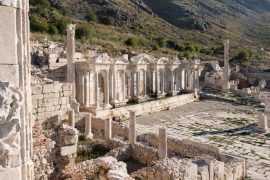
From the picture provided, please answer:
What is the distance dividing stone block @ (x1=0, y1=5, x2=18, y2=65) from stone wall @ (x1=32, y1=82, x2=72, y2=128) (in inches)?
513

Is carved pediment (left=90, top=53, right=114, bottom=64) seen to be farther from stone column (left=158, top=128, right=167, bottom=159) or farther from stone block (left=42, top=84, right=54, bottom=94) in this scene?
stone column (left=158, top=128, right=167, bottom=159)

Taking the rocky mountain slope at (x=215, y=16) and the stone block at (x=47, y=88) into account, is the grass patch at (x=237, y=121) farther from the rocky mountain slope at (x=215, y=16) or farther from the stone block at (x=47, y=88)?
the rocky mountain slope at (x=215, y=16)

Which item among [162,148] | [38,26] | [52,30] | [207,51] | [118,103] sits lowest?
[162,148]

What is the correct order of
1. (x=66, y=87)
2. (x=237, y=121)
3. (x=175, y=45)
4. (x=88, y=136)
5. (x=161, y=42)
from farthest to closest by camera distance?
1. (x=175, y=45)
2. (x=161, y=42)
3. (x=237, y=121)
4. (x=88, y=136)
5. (x=66, y=87)

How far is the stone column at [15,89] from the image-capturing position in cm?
264

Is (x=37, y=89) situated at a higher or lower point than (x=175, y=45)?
lower

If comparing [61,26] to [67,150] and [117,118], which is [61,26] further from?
[67,150]

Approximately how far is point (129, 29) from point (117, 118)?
45.7 m

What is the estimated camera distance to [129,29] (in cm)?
6775

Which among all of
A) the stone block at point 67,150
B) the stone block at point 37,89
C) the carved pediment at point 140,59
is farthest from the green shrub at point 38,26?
the stone block at point 67,150

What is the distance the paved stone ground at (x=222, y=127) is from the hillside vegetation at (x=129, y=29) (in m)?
15.9

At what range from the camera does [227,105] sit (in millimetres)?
31547

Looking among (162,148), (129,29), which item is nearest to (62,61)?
(162,148)

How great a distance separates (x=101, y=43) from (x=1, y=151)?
43.8 metres
